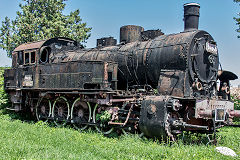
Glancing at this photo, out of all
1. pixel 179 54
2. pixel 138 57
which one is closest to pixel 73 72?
pixel 138 57

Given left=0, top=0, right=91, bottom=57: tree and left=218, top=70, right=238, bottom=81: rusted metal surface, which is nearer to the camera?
left=218, top=70, right=238, bottom=81: rusted metal surface

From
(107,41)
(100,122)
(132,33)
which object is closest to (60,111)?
(100,122)

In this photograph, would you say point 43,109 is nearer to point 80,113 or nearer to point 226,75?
point 80,113

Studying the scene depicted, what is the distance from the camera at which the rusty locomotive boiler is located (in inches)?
293

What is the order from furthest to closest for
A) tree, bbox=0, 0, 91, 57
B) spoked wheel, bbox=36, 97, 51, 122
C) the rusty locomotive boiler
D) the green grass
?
tree, bbox=0, 0, 91, 57
spoked wheel, bbox=36, 97, 51, 122
the rusty locomotive boiler
the green grass

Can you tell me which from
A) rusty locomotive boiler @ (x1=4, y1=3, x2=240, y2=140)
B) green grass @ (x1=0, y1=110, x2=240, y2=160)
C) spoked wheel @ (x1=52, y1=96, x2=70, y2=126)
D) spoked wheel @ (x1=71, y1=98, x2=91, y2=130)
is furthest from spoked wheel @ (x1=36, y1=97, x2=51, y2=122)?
green grass @ (x1=0, y1=110, x2=240, y2=160)

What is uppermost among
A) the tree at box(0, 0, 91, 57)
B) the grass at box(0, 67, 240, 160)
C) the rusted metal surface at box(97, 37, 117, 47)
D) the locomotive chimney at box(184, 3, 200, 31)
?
the tree at box(0, 0, 91, 57)

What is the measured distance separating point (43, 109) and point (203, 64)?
6517 mm

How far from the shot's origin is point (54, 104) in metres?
10.6

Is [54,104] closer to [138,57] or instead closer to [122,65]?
[122,65]

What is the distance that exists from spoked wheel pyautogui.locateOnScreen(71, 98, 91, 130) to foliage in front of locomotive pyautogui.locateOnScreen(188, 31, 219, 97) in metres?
3.51

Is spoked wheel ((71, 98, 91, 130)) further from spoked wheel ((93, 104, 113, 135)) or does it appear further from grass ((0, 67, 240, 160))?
grass ((0, 67, 240, 160))

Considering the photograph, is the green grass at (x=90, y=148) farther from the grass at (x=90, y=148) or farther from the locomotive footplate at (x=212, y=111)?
the locomotive footplate at (x=212, y=111)

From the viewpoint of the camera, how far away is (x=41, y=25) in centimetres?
2519
